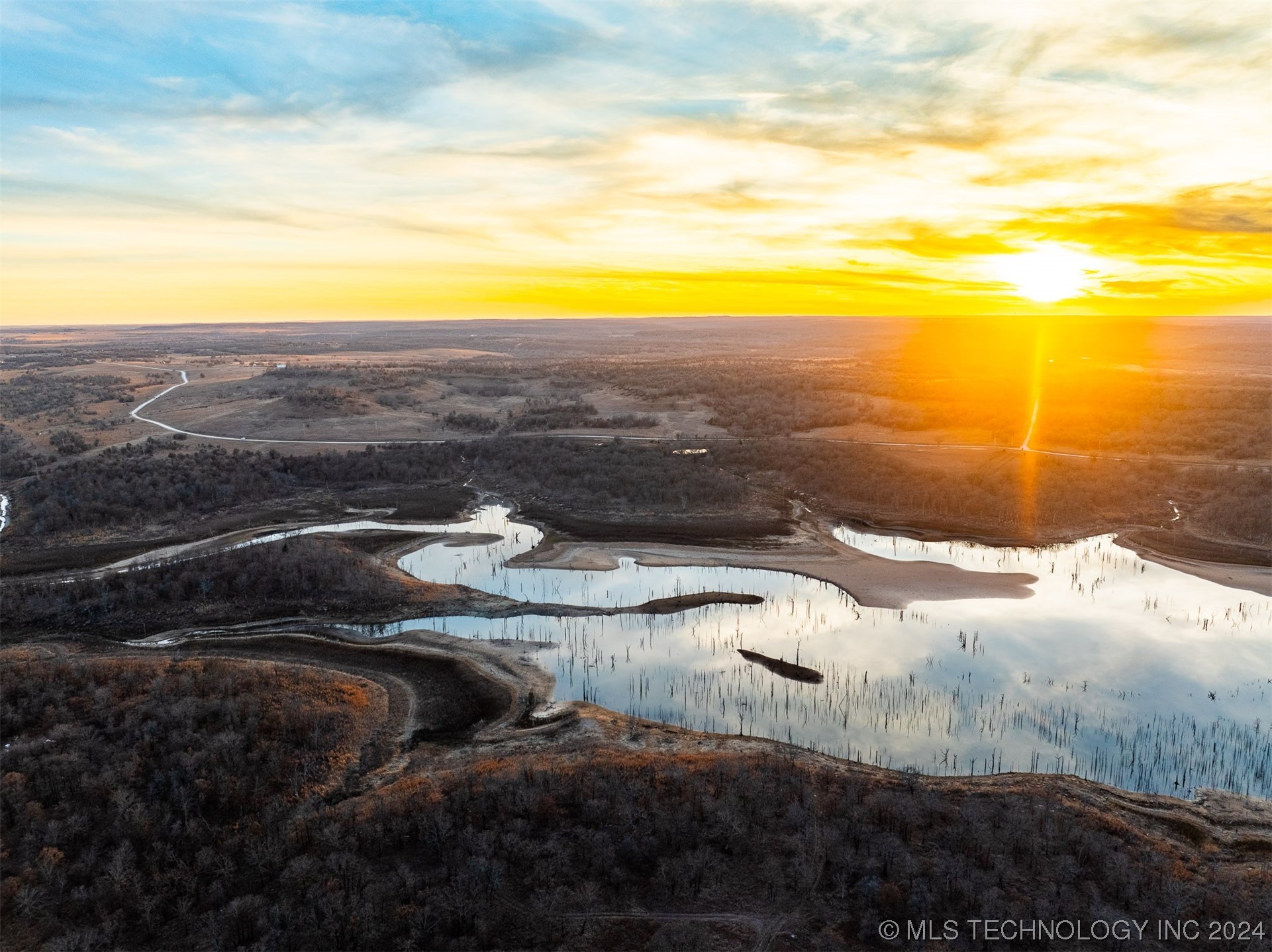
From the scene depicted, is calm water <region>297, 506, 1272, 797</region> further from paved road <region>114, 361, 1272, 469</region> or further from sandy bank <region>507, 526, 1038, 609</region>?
paved road <region>114, 361, 1272, 469</region>

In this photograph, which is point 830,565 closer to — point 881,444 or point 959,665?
point 959,665

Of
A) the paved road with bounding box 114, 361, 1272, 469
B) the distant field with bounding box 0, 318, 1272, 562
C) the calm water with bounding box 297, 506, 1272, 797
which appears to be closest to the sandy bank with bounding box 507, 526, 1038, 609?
the calm water with bounding box 297, 506, 1272, 797

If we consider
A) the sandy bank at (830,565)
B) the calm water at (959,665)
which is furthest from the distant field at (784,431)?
the calm water at (959,665)

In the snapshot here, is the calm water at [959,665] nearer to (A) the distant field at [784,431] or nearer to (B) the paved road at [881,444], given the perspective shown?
(A) the distant field at [784,431]

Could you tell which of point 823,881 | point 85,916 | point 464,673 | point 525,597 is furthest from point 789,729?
point 85,916

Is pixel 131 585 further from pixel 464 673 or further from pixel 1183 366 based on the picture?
pixel 1183 366
